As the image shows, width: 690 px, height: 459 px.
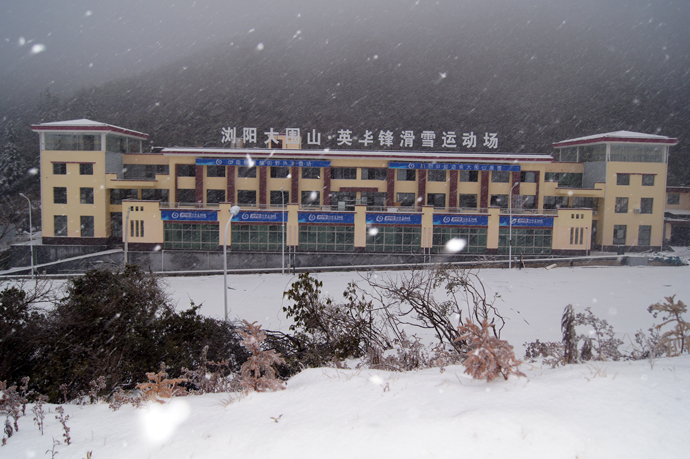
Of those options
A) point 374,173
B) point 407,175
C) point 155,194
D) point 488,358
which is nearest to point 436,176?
point 407,175

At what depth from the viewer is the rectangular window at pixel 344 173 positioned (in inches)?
1479

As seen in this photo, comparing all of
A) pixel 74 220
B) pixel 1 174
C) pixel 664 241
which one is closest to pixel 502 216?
pixel 664 241

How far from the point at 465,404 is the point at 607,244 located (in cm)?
4050

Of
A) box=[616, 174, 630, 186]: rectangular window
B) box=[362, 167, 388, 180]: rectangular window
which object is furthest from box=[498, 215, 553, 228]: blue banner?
box=[362, 167, 388, 180]: rectangular window

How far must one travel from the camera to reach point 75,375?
7695 mm

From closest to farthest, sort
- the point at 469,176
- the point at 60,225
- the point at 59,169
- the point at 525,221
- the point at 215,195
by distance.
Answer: the point at 525,221
the point at 60,225
the point at 59,169
the point at 215,195
the point at 469,176

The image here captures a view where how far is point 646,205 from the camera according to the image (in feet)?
124

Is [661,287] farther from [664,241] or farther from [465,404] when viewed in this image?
[465,404]

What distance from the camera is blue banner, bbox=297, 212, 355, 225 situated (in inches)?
1296

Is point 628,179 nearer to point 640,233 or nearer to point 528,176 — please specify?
point 640,233

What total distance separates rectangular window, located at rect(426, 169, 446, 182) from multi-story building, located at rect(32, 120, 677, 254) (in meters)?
0.10

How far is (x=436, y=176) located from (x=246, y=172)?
58.9 ft

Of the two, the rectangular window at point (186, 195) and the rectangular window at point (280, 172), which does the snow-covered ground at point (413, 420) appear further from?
the rectangular window at point (186, 195)

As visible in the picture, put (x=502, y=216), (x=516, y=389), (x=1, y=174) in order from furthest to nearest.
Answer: (x=1, y=174) → (x=502, y=216) → (x=516, y=389)
